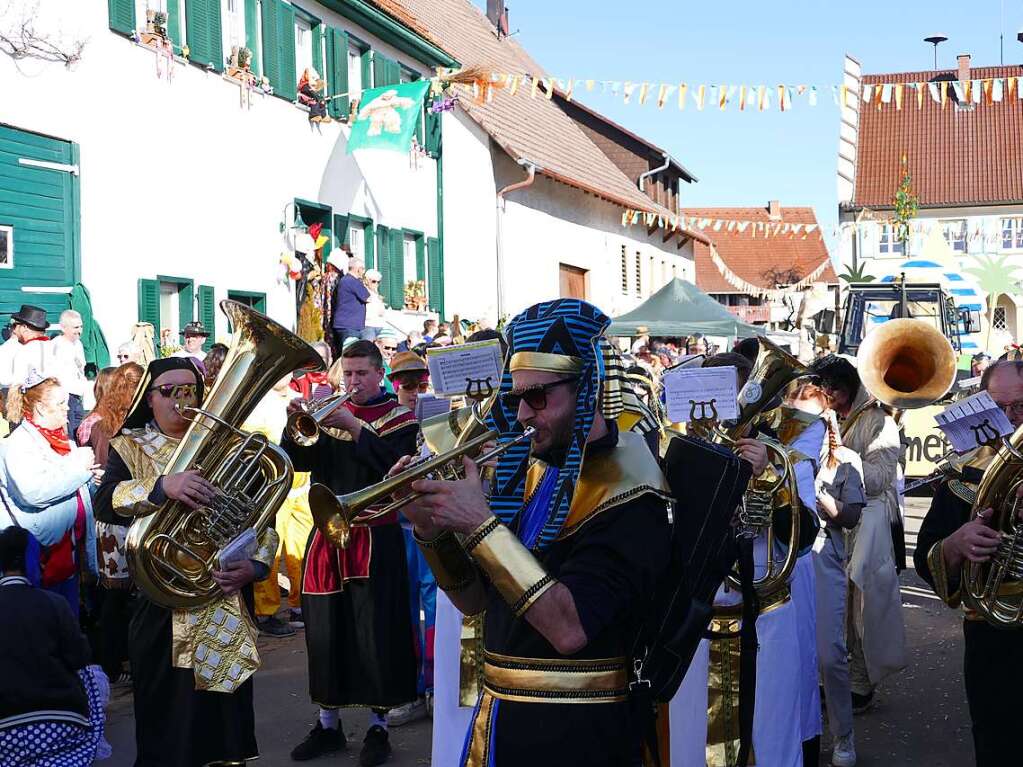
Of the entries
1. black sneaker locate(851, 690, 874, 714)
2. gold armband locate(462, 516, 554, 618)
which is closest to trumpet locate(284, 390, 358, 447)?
gold armband locate(462, 516, 554, 618)

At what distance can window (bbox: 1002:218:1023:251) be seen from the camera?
48.5 m

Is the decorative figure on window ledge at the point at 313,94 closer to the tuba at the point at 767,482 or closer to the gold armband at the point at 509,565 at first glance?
the tuba at the point at 767,482

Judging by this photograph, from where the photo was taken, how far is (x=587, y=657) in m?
3.11

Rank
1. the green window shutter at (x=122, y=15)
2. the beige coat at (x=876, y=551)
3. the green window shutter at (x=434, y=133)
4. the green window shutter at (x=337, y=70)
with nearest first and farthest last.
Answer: the beige coat at (x=876, y=551) → the green window shutter at (x=122, y=15) → the green window shutter at (x=337, y=70) → the green window shutter at (x=434, y=133)

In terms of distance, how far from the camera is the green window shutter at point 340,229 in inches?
711

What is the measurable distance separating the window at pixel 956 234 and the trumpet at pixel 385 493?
49.2 metres

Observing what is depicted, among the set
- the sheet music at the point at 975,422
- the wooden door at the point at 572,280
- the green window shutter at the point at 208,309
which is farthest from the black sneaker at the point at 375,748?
the wooden door at the point at 572,280

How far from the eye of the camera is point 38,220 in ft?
39.0

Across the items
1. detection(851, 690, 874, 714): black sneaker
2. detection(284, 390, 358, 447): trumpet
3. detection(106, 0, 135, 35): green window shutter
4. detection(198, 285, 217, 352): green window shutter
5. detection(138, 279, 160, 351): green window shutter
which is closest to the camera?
detection(284, 390, 358, 447): trumpet

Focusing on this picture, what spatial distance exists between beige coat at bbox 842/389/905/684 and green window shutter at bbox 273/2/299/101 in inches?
441

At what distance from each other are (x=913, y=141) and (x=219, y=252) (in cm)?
4308

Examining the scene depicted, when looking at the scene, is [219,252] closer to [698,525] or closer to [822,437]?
[822,437]

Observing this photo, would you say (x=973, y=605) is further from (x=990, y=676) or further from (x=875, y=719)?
(x=875, y=719)

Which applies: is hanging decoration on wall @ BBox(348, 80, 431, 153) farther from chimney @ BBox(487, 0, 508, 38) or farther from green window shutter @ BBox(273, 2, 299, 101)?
chimney @ BBox(487, 0, 508, 38)
